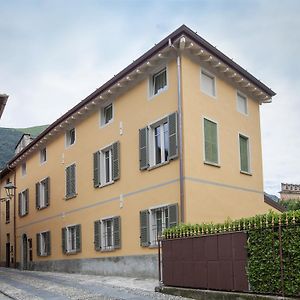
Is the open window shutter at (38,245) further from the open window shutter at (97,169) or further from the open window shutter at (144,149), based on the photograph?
the open window shutter at (144,149)

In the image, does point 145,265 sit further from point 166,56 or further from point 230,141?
point 166,56

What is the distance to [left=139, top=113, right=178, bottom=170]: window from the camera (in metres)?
16.7

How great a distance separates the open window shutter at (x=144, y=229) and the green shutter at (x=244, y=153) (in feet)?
14.5

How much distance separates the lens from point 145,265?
1734 centimetres

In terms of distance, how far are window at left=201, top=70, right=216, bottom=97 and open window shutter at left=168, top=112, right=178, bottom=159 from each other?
1.86 meters

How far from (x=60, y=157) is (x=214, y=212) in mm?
11238

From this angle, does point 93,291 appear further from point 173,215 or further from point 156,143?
point 156,143

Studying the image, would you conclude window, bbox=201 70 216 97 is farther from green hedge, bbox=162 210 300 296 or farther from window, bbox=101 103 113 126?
green hedge, bbox=162 210 300 296

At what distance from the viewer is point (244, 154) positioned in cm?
1950

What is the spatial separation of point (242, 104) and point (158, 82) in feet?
13.3

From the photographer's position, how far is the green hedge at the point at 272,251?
30.2 ft

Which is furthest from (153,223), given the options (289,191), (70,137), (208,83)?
(289,191)

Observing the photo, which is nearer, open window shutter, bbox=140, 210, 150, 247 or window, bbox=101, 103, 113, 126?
open window shutter, bbox=140, 210, 150, 247

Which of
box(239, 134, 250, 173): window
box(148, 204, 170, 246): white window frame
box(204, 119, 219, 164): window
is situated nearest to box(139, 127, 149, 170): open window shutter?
box(148, 204, 170, 246): white window frame
